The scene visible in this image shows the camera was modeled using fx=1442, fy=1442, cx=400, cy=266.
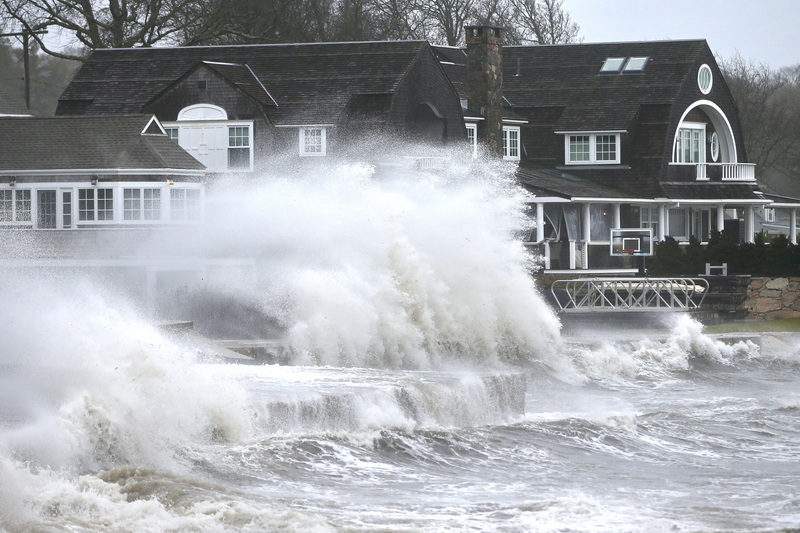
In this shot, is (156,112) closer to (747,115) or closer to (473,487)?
(473,487)

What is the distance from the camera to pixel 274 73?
142ft

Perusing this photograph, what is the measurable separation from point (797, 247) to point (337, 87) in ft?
46.8

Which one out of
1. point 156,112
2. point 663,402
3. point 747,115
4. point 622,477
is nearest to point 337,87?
point 156,112

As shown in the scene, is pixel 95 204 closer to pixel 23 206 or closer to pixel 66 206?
pixel 66 206

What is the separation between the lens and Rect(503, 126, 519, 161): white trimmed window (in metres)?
47.5

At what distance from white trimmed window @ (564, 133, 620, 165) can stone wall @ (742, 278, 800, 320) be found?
14483mm

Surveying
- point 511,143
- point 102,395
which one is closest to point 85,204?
point 511,143

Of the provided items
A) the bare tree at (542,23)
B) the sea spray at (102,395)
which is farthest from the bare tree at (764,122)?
the sea spray at (102,395)

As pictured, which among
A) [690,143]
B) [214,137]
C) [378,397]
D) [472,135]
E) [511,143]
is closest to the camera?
[378,397]

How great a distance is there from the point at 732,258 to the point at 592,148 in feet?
42.8

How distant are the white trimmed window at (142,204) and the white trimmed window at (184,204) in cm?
34

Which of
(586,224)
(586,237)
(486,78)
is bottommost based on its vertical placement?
(586,237)

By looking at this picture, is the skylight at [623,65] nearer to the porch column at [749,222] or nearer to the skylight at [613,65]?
the skylight at [613,65]

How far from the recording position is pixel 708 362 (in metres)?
28.7
